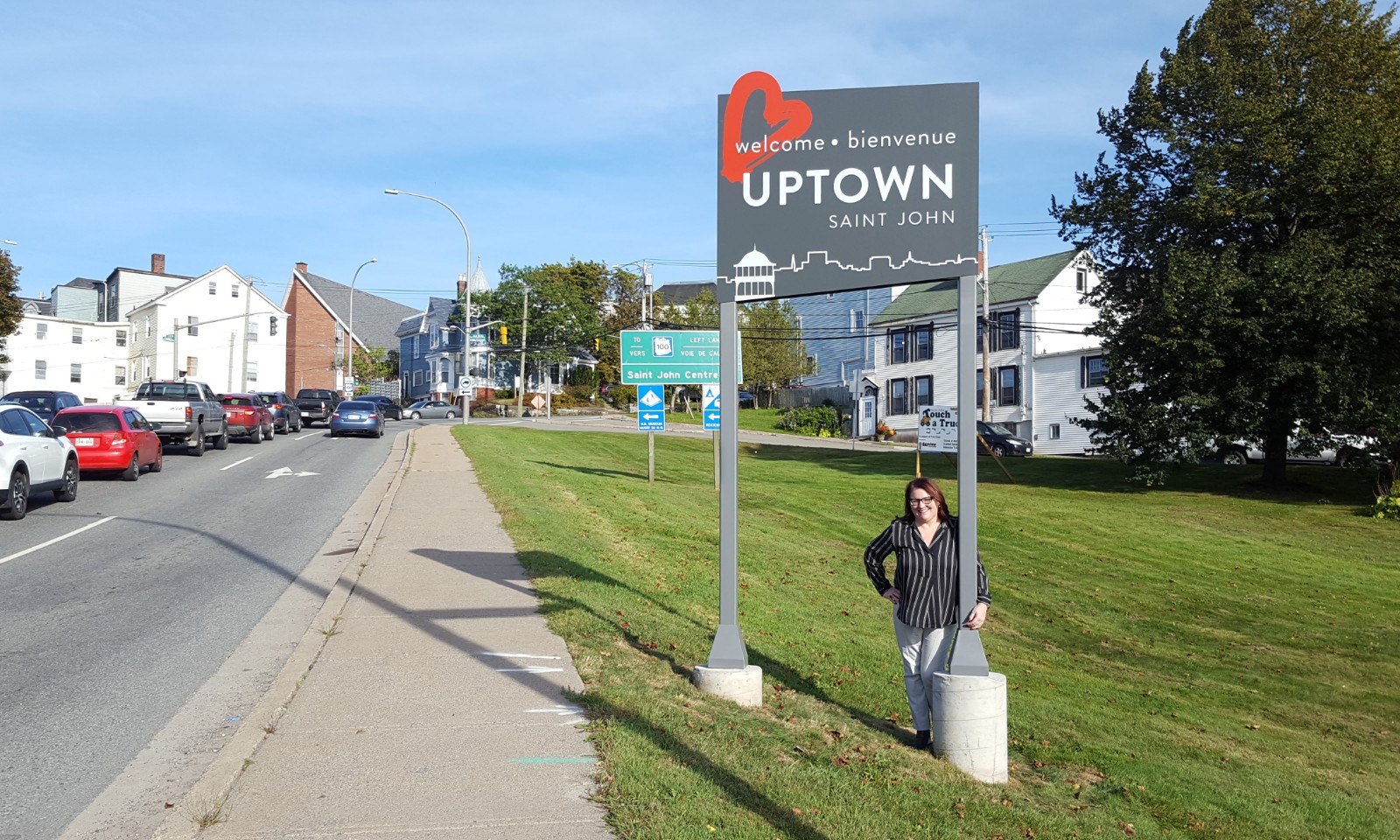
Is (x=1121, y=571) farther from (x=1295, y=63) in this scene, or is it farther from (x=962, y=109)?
(x=1295, y=63)

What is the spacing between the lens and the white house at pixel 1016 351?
54.7m

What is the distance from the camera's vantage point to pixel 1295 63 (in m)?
29.8

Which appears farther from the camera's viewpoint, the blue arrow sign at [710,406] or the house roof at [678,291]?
the house roof at [678,291]

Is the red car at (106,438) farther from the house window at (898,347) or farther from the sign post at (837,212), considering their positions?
the house window at (898,347)

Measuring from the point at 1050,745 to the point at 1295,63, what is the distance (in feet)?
94.2

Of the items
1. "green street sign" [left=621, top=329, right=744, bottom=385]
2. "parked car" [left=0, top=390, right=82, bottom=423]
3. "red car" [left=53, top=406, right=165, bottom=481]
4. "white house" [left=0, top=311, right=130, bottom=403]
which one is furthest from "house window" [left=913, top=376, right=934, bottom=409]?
"white house" [left=0, top=311, right=130, bottom=403]

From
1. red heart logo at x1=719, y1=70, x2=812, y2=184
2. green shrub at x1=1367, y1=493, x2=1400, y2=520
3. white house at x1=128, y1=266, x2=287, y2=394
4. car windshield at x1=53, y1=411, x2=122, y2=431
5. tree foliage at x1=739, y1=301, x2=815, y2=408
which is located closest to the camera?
red heart logo at x1=719, y1=70, x2=812, y2=184

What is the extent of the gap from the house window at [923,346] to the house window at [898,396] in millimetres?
1789

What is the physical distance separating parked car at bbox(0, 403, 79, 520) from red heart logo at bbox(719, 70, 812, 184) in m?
13.1

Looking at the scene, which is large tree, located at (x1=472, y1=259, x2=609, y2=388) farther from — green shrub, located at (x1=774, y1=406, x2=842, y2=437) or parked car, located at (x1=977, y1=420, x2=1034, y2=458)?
parked car, located at (x1=977, y1=420, x2=1034, y2=458)

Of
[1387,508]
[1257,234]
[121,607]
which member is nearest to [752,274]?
[121,607]

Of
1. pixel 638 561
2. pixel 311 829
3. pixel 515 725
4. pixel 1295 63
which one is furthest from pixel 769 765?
pixel 1295 63

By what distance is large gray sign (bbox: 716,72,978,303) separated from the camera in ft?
23.9

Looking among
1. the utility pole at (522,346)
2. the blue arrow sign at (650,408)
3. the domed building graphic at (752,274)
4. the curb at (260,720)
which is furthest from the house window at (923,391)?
the domed building graphic at (752,274)
